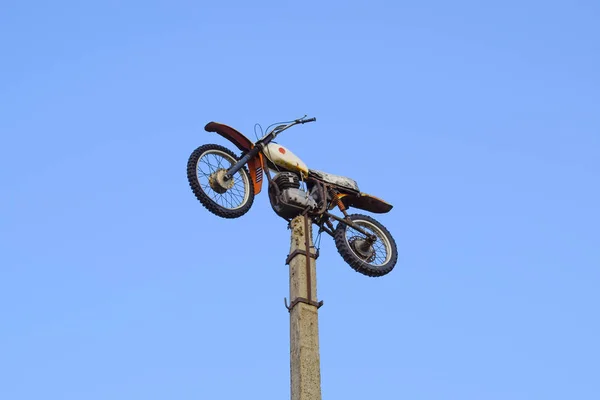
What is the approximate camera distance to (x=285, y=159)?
16781 millimetres

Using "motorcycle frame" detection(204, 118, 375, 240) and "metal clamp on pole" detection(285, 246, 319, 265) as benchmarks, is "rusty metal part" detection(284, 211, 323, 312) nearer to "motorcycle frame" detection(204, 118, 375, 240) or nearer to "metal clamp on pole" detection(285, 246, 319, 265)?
"metal clamp on pole" detection(285, 246, 319, 265)

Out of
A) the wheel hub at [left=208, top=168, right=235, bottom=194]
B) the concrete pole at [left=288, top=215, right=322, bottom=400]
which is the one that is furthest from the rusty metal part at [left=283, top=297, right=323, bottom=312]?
the wheel hub at [left=208, top=168, right=235, bottom=194]

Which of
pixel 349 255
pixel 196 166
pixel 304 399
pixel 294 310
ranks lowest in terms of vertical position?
pixel 304 399

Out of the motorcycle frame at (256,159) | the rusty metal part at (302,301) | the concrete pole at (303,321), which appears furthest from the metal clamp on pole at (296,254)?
the motorcycle frame at (256,159)

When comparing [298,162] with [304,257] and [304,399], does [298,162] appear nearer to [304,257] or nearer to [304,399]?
[304,257]

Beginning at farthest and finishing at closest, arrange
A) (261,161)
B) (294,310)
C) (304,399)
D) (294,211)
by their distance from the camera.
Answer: (261,161) → (294,211) → (294,310) → (304,399)

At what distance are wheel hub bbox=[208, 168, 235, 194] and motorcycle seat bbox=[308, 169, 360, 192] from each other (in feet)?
4.67

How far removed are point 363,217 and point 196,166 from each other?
3.23 meters

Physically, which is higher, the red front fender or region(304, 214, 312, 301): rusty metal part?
the red front fender

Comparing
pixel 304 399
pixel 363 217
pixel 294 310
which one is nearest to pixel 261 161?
pixel 363 217

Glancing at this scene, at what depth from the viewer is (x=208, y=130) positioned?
675 inches

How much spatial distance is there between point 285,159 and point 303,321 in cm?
369

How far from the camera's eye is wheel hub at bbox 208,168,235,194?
16.5 meters

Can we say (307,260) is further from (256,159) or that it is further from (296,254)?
(256,159)
